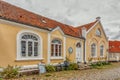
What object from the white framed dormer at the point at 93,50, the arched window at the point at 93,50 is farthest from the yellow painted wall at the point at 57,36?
the arched window at the point at 93,50

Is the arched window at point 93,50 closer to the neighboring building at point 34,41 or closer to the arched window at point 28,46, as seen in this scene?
the neighboring building at point 34,41

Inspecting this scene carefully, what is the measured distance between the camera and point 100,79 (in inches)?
450

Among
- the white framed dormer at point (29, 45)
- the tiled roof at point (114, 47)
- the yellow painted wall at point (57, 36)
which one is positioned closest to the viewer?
the white framed dormer at point (29, 45)

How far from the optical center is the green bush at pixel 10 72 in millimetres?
11688

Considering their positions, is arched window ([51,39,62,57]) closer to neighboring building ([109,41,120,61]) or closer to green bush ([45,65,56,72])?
green bush ([45,65,56,72])

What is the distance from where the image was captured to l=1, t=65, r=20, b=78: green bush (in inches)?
460

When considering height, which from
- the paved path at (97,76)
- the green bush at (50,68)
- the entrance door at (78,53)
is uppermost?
the entrance door at (78,53)

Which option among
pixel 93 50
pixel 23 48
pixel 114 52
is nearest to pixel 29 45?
pixel 23 48

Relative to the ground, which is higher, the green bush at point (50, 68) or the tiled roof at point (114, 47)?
the tiled roof at point (114, 47)

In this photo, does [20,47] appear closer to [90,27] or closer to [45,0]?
[45,0]

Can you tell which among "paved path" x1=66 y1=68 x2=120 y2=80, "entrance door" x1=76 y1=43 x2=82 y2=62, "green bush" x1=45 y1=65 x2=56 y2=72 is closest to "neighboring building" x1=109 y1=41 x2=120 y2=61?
"entrance door" x1=76 y1=43 x2=82 y2=62

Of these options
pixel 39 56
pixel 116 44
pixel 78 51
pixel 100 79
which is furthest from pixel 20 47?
pixel 116 44

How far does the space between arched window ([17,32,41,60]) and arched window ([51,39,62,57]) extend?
Answer: 6.76ft

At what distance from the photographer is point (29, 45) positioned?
14570 millimetres
